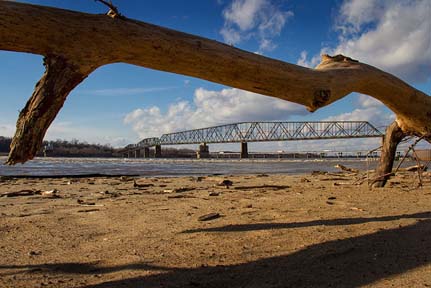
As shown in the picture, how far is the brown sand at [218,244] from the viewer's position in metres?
2.68

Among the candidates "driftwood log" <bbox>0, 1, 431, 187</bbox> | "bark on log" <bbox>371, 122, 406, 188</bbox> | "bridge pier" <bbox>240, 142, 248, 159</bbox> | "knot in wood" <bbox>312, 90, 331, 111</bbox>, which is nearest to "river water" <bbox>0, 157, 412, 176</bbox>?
"bark on log" <bbox>371, 122, 406, 188</bbox>

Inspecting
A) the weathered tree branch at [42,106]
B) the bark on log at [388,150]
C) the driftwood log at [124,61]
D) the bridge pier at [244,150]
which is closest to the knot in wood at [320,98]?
the driftwood log at [124,61]

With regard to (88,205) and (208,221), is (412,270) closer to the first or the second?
(208,221)

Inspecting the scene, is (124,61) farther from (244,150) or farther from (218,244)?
(244,150)

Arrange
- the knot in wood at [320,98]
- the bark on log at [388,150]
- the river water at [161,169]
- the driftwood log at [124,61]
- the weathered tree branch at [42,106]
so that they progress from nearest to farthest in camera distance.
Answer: the weathered tree branch at [42,106] → the driftwood log at [124,61] → the knot in wood at [320,98] → the bark on log at [388,150] → the river water at [161,169]

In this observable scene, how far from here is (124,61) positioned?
12.4 feet

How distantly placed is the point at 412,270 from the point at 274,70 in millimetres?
2703

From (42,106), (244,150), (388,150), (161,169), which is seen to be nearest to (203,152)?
(244,150)

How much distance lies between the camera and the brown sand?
2.68 m

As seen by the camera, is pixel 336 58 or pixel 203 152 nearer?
pixel 336 58

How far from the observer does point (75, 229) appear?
13.5 feet

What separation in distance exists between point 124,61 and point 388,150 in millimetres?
5679

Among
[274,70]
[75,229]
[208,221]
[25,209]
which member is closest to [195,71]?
[274,70]

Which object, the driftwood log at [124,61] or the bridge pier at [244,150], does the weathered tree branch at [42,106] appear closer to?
the driftwood log at [124,61]
